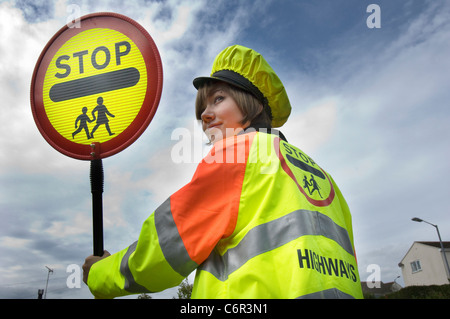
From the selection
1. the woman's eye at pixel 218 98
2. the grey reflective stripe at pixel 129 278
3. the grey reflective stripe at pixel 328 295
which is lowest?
the grey reflective stripe at pixel 328 295

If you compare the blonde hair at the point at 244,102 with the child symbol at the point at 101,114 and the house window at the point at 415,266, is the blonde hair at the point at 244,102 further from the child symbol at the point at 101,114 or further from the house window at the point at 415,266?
the house window at the point at 415,266

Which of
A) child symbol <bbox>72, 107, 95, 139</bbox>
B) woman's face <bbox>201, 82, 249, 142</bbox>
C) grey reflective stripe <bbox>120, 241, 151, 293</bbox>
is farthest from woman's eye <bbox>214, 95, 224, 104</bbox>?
grey reflective stripe <bbox>120, 241, 151, 293</bbox>

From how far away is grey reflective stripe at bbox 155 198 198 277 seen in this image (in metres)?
1.47

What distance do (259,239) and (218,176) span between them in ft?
1.07

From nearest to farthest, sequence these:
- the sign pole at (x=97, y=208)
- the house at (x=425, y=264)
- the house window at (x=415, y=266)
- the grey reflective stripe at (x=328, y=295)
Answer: the grey reflective stripe at (x=328, y=295) < the sign pole at (x=97, y=208) < the house at (x=425, y=264) < the house window at (x=415, y=266)

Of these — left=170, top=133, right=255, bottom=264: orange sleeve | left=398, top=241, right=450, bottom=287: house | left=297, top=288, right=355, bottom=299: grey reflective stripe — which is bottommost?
left=297, top=288, right=355, bottom=299: grey reflective stripe

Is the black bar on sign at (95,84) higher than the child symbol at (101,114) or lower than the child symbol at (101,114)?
higher

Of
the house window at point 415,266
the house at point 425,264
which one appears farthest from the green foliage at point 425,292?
the house window at point 415,266

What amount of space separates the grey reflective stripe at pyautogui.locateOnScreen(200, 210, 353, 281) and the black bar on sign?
44.2 inches

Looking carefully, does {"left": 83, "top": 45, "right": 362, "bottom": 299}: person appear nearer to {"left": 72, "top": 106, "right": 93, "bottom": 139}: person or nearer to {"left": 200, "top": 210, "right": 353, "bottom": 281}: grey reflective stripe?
{"left": 200, "top": 210, "right": 353, "bottom": 281}: grey reflective stripe

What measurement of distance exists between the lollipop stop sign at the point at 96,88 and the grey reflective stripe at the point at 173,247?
47 centimetres

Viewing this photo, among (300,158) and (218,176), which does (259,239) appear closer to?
(218,176)

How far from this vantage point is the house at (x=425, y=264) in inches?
1273
